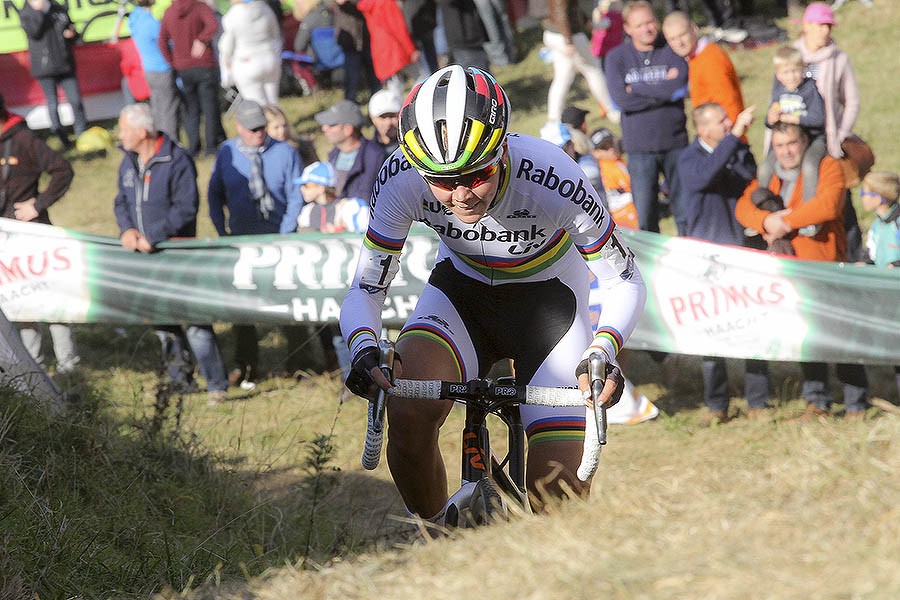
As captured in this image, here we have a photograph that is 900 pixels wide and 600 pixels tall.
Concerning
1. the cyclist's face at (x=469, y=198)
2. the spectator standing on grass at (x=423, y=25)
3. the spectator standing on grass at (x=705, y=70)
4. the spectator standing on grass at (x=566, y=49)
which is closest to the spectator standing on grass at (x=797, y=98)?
the spectator standing on grass at (x=705, y=70)

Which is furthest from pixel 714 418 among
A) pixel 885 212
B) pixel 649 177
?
pixel 649 177

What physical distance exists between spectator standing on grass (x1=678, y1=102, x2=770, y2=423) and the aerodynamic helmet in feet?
15.2

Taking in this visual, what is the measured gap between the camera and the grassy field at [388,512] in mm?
3496

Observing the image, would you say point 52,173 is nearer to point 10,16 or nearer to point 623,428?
point 623,428

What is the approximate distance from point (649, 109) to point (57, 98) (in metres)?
11.0

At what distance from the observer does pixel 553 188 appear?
512cm

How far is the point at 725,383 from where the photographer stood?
29.1ft

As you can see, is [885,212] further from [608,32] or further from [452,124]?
[608,32]

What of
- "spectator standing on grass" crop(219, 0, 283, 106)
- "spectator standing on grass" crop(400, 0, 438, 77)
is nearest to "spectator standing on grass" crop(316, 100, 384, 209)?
"spectator standing on grass" crop(219, 0, 283, 106)

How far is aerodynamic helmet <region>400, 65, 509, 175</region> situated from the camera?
4586 mm

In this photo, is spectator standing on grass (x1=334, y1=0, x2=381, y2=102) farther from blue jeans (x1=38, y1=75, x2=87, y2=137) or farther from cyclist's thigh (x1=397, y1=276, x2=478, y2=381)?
cyclist's thigh (x1=397, y1=276, x2=478, y2=381)

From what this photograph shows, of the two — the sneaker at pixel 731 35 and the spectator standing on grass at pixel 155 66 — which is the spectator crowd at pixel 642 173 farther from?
the spectator standing on grass at pixel 155 66

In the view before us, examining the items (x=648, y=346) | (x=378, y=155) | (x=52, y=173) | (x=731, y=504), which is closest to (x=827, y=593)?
(x=731, y=504)

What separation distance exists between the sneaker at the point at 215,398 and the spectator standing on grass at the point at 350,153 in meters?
2.05
